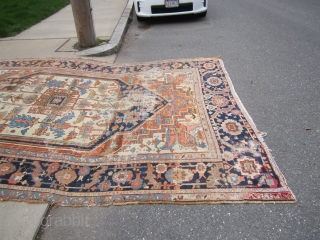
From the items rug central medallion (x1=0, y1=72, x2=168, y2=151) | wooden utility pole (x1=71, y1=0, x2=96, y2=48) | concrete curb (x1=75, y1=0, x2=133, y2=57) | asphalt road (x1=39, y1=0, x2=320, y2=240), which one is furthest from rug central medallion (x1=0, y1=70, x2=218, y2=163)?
wooden utility pole (x1=71, y1=0, x2=96, y2=48)

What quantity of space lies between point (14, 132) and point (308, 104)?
11.6 ft

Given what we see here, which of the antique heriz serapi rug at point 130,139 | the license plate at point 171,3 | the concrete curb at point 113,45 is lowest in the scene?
the antique heriz serapi rug at point 130,139

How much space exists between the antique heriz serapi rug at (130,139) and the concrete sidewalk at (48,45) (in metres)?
0.16

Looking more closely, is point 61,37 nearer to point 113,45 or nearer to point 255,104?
point 113,45

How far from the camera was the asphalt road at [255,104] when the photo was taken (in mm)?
1961

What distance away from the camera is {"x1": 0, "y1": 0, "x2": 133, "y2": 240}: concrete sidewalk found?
6.62 feet

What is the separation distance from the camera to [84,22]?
4.79 m

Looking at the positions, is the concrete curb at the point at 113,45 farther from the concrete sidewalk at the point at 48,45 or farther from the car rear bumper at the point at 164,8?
the car rear bumper at the point at 164,8

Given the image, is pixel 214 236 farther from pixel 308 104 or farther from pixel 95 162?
pixel 308 104

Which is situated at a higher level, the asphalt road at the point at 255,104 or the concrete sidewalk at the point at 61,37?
the concrete sidewalk at the point at 61,37

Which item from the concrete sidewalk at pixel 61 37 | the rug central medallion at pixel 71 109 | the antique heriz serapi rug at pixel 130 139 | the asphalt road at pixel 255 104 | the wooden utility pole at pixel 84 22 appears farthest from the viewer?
the concrete sidewalk at pixel 61 37

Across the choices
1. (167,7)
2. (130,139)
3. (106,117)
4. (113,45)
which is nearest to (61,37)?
(113,45)

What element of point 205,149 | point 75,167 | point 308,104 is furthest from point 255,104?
point 75,167

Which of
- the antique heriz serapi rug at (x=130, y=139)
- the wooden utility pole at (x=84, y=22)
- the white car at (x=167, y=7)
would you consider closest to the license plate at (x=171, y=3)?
the white car at (x=167, y=7)
